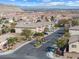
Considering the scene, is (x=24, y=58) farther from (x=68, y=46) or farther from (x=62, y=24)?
(x=62, y=24)

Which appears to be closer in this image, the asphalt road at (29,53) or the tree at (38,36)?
Result: the asphalt road at (29,53)

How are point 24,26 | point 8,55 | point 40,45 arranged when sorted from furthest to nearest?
1. point 24,26
2. point 40,45
3. point 8,55

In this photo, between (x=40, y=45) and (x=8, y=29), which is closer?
(x=40, y=45)

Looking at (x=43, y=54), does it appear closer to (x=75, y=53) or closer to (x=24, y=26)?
(x=75, y=53)

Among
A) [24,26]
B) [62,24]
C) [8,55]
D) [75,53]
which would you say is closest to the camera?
[75,53]

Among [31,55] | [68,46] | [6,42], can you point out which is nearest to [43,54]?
[31,55]

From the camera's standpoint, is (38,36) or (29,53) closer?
(29,53)

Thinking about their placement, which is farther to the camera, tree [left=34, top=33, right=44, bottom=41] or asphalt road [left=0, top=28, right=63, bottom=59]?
tree [left=34, top=33, right=44, bottom=41]

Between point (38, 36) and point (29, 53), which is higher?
point (29, 53)

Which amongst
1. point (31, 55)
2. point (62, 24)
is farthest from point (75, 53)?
point (62, 24)
